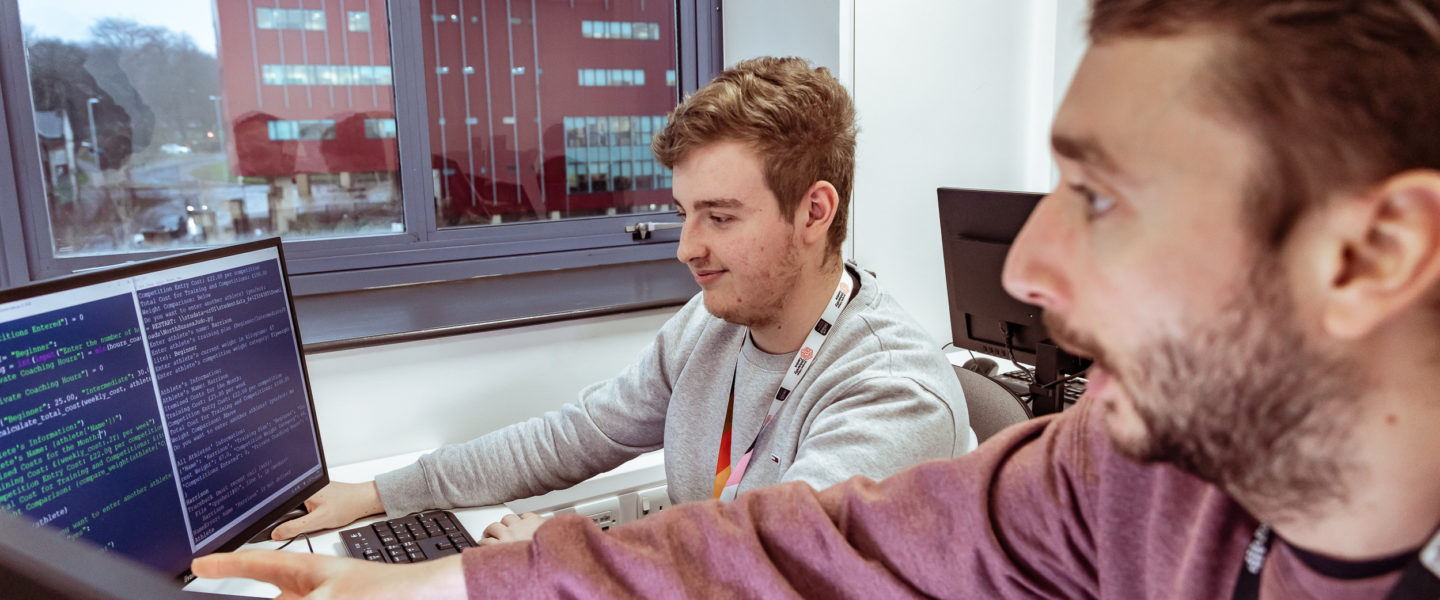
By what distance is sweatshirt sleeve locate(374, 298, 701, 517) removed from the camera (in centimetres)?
147

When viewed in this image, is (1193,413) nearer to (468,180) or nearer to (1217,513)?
(1217,513)

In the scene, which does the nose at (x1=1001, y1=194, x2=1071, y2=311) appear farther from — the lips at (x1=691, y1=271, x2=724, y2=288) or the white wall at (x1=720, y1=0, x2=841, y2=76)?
the white wall at (x1=720, y1=0, x2=841, y2=76)

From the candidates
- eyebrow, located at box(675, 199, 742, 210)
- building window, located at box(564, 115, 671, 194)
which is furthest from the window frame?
eyebrow, located at box(675, 199, 742, 210)

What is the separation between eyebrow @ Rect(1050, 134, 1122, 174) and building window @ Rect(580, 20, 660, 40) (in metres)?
2.25

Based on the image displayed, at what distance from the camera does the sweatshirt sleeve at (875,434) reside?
1066mm

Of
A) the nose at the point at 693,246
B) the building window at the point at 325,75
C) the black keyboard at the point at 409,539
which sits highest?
the building window at the point at 325,75

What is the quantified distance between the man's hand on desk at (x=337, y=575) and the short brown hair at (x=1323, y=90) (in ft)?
2.08

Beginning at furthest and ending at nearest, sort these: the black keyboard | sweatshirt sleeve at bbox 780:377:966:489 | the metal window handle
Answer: the metal window handle
the black keyboard
sweatshirt sleeve at bbox 780:377:966:489

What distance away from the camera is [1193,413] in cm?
55

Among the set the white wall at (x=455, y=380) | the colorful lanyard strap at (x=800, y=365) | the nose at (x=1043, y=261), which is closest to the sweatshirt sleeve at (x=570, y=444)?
the colorful lanyard strap at (x=800, y=365)

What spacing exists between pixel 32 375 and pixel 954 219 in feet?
5.52

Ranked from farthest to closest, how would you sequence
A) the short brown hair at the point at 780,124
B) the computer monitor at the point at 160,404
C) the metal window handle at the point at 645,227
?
the metal window handle at the point at 645,227 → the short brown hair at the point at 780,124 → the computer monitor at the point at 160,404

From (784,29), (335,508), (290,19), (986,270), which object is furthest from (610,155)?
(335,508)

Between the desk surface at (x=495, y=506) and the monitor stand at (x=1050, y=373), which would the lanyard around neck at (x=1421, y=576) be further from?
the monitor stand at (x=1050, y=373)
